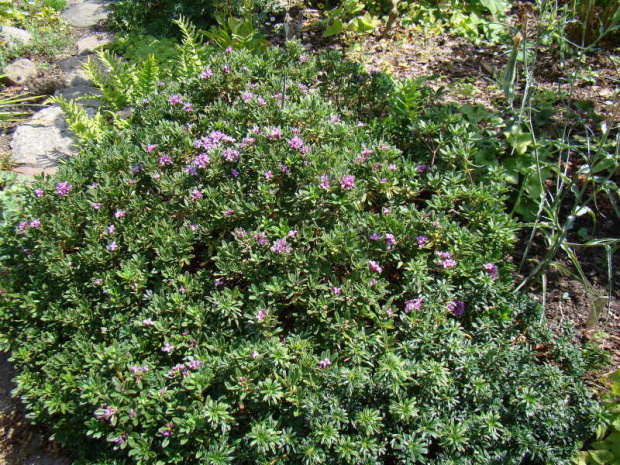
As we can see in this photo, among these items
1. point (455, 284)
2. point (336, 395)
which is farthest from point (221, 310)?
point (455, 284)

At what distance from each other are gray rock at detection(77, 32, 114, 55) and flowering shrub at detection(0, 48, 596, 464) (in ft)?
14.2

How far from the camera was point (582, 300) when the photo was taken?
2.85 m

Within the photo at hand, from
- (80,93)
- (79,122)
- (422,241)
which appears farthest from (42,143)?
(422,241)

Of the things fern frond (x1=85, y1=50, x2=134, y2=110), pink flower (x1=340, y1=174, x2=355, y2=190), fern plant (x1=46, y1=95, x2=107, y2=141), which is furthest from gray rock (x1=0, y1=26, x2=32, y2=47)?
pink flower (x1=340, y1=174, x2=355, y2=190)

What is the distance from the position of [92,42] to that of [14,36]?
3.21ft

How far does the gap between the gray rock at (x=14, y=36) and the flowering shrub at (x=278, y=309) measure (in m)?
4.49

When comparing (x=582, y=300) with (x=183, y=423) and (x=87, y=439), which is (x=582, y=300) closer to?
(x=183, y=423)

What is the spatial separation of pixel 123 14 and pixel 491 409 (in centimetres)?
703

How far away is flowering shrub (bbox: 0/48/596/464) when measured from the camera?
2020 millimetres

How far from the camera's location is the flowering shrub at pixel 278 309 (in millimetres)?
2020

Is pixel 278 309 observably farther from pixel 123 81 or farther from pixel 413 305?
pixel 123 81

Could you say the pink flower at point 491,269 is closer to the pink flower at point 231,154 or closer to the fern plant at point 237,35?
the pink flower at point 231,154

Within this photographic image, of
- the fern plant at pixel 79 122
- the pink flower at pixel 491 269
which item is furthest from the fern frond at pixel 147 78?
the pink flower at pixel 491 269

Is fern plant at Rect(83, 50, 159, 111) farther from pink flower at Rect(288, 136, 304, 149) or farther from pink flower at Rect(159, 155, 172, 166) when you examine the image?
pink flower at Rect(288, 136, 304, 149)
